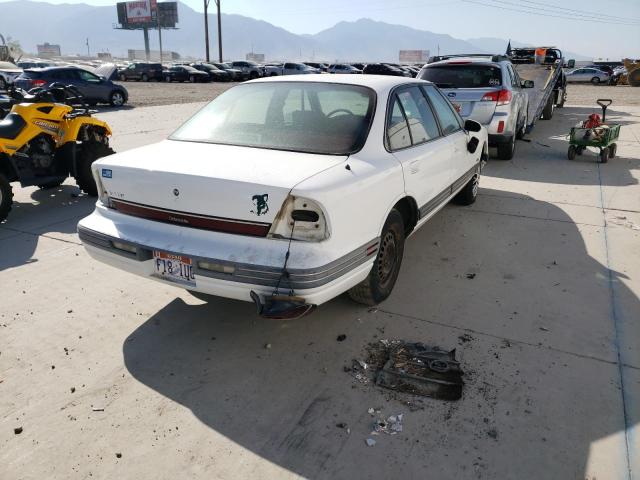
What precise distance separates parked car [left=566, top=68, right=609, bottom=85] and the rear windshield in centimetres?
3203

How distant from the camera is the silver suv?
8.37 meters

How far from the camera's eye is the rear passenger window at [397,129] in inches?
143

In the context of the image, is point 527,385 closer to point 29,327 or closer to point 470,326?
point 470,326

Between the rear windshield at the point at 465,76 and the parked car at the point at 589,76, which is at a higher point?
the rear windshield at the point at 465,76

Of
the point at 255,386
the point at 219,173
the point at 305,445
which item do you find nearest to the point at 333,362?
the point at 255,386

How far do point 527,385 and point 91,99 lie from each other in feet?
63.3

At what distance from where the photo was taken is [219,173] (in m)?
2.93

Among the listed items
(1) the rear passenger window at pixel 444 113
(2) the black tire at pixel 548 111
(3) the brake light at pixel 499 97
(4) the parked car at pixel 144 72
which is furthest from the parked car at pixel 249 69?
(1) the rear passenger window at pixel 444 113

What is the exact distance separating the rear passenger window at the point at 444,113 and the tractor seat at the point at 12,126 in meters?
4.59

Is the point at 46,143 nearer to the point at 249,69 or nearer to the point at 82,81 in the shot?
the point at 82,81

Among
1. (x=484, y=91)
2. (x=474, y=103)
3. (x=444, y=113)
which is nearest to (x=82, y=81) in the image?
(x=474, y=103)

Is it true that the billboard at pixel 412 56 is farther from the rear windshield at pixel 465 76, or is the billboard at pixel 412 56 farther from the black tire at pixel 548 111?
the rear windshield at pixel 465 76

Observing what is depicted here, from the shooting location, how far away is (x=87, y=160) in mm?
6449

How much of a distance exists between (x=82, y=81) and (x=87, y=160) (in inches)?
556
